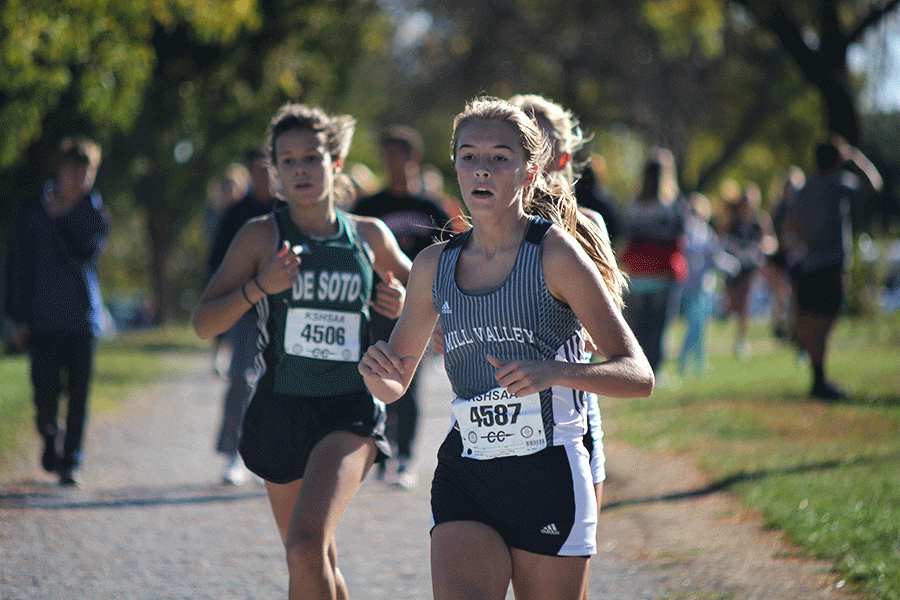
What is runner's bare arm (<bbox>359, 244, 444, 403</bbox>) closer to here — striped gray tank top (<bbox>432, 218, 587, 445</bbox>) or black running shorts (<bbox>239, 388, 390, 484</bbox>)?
striped gray tank top (<bbox>432, 218, 587, 445</bbox>)

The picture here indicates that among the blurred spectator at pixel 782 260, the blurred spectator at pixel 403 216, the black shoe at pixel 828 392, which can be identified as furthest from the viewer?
the blurred spectator at pixel 782 260

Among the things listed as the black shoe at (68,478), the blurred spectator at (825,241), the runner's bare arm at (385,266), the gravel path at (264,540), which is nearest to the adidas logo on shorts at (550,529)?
the runner's bare arm at (385,266)

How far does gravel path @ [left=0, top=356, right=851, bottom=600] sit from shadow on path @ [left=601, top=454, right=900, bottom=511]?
0.08ft

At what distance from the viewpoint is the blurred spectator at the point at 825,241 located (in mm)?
9539

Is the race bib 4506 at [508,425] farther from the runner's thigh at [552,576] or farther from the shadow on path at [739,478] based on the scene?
the shadow on path at [739,478]

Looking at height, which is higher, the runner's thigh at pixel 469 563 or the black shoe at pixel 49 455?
the runner's thigh at pixel 469 563

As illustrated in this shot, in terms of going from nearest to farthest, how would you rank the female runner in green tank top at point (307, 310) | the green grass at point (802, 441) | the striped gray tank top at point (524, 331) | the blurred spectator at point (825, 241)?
1. the striped gray tank top at point (524, 331)
2. the female runner in green tank top at point (307, 310)
3. the green grass at point (802, 441)
4. the blurred spectator at point (825, 241)

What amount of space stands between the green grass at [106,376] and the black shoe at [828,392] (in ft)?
22.4

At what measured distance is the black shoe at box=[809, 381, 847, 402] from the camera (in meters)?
9.75

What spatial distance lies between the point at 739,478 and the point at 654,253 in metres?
3.29

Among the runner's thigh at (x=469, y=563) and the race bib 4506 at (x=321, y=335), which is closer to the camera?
the runner's thigh at (x=469, y=563)

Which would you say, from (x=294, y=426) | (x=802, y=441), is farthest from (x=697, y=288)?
(x=294, y=426)

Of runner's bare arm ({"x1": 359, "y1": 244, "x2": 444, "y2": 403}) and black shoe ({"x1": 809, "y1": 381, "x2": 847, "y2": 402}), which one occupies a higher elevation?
runner's bare arm ({"x1": 359, "y1": 244, "x2": 444, "y2": 403})

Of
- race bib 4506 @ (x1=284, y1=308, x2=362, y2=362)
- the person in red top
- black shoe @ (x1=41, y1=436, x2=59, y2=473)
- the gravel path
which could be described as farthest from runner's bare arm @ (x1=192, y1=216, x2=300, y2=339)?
the person in red top
